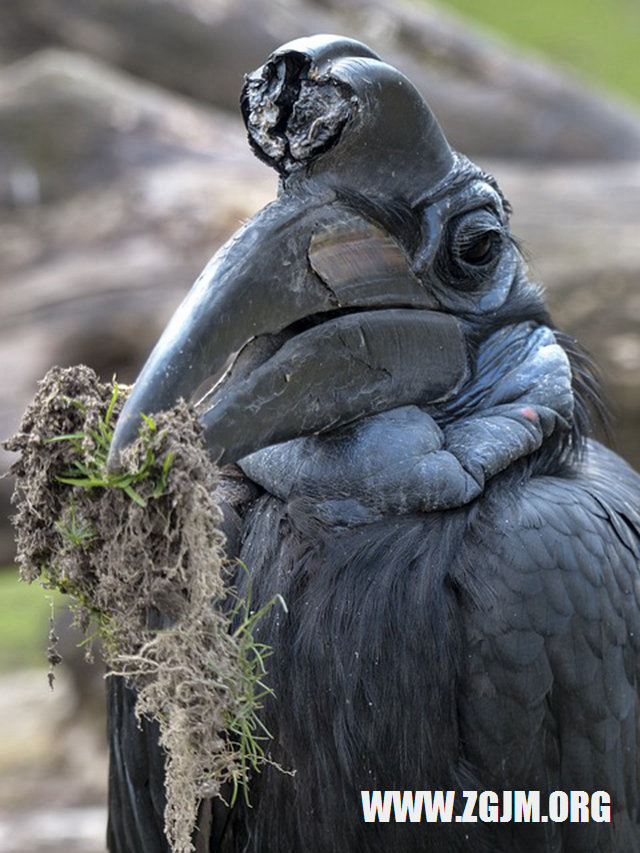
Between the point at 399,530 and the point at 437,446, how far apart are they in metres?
0.21

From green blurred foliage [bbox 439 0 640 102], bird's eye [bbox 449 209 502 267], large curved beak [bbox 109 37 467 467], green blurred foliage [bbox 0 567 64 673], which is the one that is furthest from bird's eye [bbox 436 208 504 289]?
green blurred foliage [bbox 439 0 640 102]

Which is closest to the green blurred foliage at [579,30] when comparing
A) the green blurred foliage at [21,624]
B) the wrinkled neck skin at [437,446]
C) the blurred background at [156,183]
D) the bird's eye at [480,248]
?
the green blurred foliage at [21,624]

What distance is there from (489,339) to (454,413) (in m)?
0.22

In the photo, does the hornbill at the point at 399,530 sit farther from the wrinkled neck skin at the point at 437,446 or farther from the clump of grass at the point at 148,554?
the clump of grass at the point at 148,554

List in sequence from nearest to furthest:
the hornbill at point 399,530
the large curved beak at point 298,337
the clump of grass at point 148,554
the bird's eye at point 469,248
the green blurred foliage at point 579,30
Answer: the clump of grass at point 148,554
the large curved beak at point 298,337
the hornbill at point 399,530
the bird's eye at point 469,248
the green blurred foliage at point 579,30

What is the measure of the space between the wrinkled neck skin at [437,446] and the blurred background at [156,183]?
168cm

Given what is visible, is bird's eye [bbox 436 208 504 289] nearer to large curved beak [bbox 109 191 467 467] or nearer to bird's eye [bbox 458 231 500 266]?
bird's eye [bbox 458 231 500 266]

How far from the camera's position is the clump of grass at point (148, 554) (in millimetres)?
3018

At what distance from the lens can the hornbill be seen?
11.4 feet

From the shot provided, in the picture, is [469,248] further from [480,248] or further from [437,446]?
[437,446]

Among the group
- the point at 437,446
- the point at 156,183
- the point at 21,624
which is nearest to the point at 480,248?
the point at 437,446

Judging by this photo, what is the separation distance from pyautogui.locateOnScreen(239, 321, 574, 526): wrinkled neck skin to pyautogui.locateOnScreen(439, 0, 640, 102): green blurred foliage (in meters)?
13.9

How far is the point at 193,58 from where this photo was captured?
25.7 feet

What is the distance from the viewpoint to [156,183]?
6.77 meters
